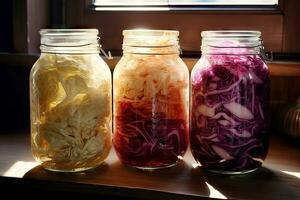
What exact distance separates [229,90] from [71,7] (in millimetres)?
490

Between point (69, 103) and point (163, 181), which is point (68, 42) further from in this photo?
point (163, 181)

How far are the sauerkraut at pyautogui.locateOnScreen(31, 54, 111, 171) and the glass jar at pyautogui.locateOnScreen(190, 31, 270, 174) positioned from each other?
0.47 ft

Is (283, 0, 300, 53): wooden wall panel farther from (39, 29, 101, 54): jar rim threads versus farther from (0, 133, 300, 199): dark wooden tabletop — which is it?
(39, 29, 101, 54): jar rim threads

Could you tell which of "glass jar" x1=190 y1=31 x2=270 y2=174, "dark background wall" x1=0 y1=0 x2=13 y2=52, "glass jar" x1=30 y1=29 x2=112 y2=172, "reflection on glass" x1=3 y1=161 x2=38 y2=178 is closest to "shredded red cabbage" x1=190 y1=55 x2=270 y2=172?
"glass jar" x1=190 y1=31 x2=270 y2=174

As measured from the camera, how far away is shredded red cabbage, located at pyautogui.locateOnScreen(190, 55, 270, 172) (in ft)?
2.03

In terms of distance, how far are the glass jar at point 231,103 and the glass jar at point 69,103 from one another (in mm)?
142

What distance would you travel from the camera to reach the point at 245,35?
633mm

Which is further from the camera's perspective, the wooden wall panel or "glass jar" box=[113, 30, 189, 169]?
the wooden wall panel

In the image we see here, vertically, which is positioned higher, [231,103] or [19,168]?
[231,103]

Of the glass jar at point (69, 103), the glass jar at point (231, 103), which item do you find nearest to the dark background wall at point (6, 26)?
the glass jar at point (69, 103)

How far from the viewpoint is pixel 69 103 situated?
63 centimetres

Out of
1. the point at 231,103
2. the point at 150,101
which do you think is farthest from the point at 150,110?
the point at 231,103

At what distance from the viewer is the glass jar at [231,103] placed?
618mm

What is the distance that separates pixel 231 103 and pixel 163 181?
138mm
